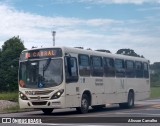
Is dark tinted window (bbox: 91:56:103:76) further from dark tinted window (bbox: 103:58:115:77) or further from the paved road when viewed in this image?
the paved road

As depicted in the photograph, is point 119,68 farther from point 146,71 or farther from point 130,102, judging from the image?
point 146,71

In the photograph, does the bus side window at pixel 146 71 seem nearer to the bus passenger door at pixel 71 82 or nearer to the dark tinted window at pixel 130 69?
the dark tinted window at pixel 130 69

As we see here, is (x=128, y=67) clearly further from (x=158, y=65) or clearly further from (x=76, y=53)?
(x=158, y=65)

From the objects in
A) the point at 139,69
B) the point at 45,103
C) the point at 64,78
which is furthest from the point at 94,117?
the point at 139,69

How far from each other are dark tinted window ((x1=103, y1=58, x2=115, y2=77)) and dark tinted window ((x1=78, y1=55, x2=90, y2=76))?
6.99 ft

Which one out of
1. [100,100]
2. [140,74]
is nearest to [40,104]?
[100,100]

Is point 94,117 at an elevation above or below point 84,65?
below

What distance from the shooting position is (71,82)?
22.5 metres

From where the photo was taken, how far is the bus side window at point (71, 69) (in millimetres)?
22188

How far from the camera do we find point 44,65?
22.2 metres

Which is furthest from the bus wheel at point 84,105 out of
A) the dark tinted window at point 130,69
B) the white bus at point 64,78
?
the dark tinted window at point 130,69

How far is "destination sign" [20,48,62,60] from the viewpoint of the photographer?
2231 centimetres

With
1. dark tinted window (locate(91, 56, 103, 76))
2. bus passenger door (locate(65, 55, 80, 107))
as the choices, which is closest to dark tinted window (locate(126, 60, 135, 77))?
dark tinted window (locate(91, 56, 103, 76))

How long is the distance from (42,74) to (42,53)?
3.76ft
